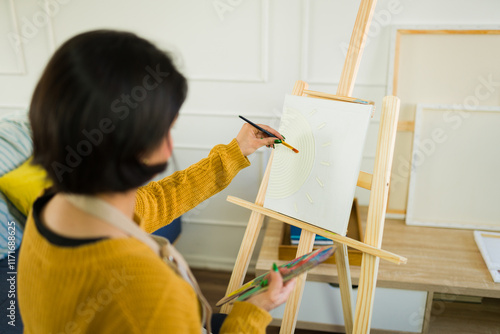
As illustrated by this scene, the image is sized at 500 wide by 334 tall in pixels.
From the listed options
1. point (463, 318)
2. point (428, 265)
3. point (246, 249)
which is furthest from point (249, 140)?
point (463, 318)

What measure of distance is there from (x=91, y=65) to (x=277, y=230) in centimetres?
138

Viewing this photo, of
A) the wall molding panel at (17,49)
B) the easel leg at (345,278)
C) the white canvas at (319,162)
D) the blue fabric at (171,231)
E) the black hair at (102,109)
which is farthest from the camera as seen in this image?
the wall molding panel at (17,49)

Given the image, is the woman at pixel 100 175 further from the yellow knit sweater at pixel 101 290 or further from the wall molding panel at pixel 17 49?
the wall molding panel at pixel 17 49

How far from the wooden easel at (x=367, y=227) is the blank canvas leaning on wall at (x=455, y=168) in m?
0.75

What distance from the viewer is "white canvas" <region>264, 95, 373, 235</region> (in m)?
1.09

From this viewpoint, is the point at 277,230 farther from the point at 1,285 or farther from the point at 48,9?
the point at 48,9

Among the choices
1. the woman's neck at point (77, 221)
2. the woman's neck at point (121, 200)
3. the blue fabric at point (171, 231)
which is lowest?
the blue fabric at point (171, 231)

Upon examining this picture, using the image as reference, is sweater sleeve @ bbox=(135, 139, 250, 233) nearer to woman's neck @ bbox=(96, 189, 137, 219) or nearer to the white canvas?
the white canvas

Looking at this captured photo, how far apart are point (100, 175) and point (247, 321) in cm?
43

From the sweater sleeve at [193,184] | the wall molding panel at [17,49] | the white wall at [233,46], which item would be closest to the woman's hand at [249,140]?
the sweater sleeve at [193,184]

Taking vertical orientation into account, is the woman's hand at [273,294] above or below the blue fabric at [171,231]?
above

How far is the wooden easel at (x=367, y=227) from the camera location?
3.37ft

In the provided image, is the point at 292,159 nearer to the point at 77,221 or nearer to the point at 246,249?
the point at 246,249

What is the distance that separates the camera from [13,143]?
1.77m
